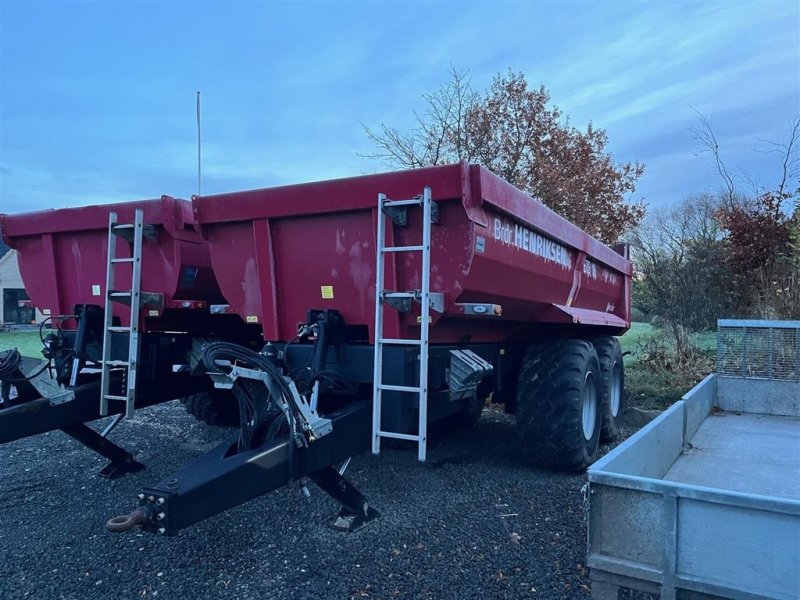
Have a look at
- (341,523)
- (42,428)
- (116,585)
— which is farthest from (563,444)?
(42,428)

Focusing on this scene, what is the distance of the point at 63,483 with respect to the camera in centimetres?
492

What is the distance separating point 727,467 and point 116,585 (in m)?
3.82

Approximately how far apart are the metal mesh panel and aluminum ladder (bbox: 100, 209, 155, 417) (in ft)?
17.1

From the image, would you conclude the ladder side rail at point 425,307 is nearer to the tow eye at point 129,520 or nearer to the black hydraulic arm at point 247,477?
the black hydraulic arm at point 247,477

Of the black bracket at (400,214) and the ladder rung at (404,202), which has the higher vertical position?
the ladder rung at (404,202)

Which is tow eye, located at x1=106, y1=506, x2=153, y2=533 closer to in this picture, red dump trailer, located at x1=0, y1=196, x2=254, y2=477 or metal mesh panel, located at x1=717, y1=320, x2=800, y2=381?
red dump trailer, located at x1=0, y1=196, x2=254, y2=477

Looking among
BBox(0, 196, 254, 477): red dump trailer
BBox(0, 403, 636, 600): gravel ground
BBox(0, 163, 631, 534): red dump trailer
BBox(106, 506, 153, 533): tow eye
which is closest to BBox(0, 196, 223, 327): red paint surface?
BBox(0, 196, 254, 477): red dump trailer

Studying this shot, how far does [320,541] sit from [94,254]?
297 centimetres

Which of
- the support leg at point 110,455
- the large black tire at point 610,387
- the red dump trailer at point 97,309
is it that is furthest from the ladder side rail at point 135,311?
the large black tire at point 610,387

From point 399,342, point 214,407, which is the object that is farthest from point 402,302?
point 214,407

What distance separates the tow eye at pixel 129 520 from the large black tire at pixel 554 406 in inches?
123

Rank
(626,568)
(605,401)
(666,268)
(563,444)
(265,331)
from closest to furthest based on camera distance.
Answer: (626,568), (265,331), (563,444), (605,401), (666,268)

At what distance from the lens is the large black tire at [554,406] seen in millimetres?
4785

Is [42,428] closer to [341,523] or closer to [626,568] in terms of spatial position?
[341,523]
